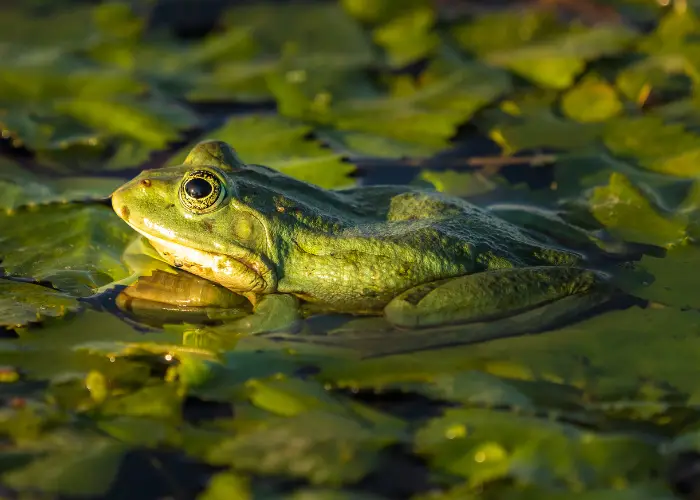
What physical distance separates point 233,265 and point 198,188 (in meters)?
0.37

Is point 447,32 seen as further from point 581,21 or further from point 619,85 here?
point 619,85

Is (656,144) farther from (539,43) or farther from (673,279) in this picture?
(539,43)

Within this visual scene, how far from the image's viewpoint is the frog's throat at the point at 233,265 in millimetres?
3723

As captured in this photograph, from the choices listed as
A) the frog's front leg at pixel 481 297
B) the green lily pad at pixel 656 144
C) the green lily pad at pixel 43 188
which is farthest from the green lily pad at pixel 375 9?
→ the frog's front leg at pixel 481 297

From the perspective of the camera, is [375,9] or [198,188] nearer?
[198,188]

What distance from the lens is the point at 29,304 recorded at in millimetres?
3584

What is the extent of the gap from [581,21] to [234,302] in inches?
184

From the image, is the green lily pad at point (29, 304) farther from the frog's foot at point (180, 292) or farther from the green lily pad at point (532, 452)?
the green lily pad at point (532, 452)

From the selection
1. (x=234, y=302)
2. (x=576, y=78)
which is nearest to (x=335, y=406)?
(x=234, y=302)

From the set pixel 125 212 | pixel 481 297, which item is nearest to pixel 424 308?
pixel 481 297

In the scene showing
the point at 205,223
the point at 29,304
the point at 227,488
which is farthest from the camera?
the point at 205,223

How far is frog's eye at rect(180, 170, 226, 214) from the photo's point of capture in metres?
3.61

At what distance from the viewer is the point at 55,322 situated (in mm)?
3531

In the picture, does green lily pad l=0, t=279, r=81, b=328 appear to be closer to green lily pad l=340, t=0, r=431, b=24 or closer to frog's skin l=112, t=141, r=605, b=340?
frog's skin l=112, t=141, r=605, b=340
